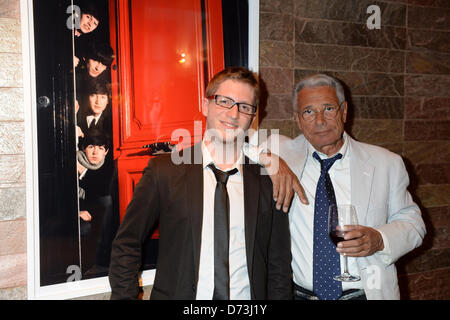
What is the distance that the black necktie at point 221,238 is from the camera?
1.42 m

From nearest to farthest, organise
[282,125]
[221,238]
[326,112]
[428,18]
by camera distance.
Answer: [221,238], [326,112], [282,125], [428,18]

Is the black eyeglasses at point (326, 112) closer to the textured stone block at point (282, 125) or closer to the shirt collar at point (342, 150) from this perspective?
the shirt collar at point (342, 150)

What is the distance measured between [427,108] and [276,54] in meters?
1.41

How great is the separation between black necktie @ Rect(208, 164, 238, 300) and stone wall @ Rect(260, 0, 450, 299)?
0.99 metres

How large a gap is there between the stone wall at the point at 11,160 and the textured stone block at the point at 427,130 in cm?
275

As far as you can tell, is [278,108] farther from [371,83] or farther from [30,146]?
[30,146]

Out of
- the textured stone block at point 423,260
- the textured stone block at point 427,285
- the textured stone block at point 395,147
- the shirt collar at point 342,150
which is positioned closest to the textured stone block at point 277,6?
the shirt collar at point 342,150

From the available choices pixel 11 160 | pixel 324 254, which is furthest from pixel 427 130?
pixel 11 160

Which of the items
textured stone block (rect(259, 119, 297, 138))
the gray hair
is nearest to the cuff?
the gray hair

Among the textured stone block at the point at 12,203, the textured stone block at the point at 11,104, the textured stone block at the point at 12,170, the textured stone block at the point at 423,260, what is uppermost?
the textured stone block at the point at 11,104

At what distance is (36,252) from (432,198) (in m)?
2.95

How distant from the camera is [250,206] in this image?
155cm

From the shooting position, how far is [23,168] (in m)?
1.95

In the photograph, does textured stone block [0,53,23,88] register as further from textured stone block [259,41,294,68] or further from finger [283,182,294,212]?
finger [283,182,294,212]
